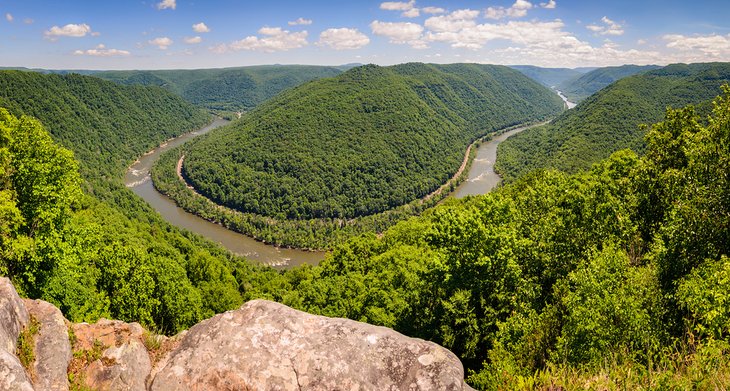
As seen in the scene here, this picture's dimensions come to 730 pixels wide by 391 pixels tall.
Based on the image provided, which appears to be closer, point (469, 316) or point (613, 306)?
point (613, 306)

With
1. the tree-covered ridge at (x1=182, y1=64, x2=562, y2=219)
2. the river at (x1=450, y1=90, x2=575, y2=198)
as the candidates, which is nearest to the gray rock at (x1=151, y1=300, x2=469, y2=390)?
the tree-covered ridge at (x1=182, y1=64, x2=562, y2=219)

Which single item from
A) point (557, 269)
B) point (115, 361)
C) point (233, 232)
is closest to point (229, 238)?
point (233, 232)

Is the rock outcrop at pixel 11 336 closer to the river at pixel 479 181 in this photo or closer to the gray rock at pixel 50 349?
the gray rock at pixel 50 349

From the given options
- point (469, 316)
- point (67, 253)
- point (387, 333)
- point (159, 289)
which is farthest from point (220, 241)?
point (387, 333)

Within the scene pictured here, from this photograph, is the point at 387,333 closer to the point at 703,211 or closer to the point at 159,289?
the point at 703,211

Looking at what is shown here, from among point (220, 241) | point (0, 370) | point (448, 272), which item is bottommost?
point (220, 241)

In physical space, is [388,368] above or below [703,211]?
below

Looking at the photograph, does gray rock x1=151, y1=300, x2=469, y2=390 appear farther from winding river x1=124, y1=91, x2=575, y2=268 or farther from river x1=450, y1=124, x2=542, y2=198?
river x1=450, y1=124, x2=542, y2=198
